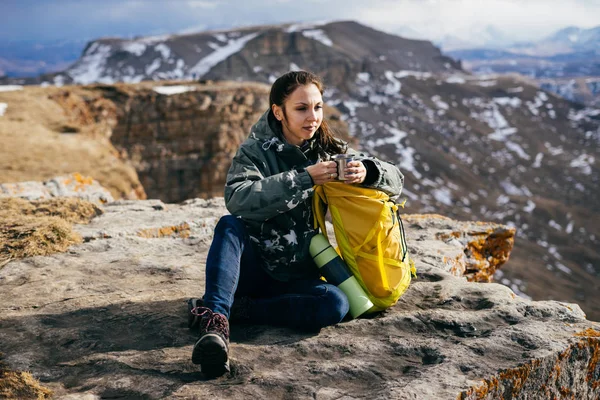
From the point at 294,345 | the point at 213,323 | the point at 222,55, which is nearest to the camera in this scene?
the point at 213,323

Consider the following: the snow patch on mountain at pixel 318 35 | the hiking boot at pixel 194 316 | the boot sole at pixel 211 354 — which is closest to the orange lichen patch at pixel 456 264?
the hiking boot at pixel 194 316

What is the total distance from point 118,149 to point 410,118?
7669 cm

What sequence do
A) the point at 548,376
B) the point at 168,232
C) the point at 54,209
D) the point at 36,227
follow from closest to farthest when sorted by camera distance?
the point at 548,376
the point at 36,227
the point at 168,232
the point at 54,209

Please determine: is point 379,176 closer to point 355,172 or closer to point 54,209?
point 355,172

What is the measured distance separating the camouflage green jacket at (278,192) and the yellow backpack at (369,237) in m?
0.14

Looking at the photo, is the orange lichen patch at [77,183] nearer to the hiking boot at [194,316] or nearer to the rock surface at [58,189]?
the rock surface at [58,189]

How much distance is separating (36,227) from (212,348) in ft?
13.7

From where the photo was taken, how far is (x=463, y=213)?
6988 cm

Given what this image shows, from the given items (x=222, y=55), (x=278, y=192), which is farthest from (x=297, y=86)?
(x=222, y=55)

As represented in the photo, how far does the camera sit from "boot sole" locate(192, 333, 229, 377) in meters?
3.34

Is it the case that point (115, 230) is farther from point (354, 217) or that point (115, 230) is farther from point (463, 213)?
point (463, 213)

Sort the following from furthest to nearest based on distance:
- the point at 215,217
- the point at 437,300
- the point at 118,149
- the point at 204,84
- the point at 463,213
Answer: the point at 463,213 → the point at 204,84 → the point at 118,149 → the point at 215,217 → the point at 437,300

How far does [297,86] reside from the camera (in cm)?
431

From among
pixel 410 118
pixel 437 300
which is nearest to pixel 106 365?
pixel 437 300
